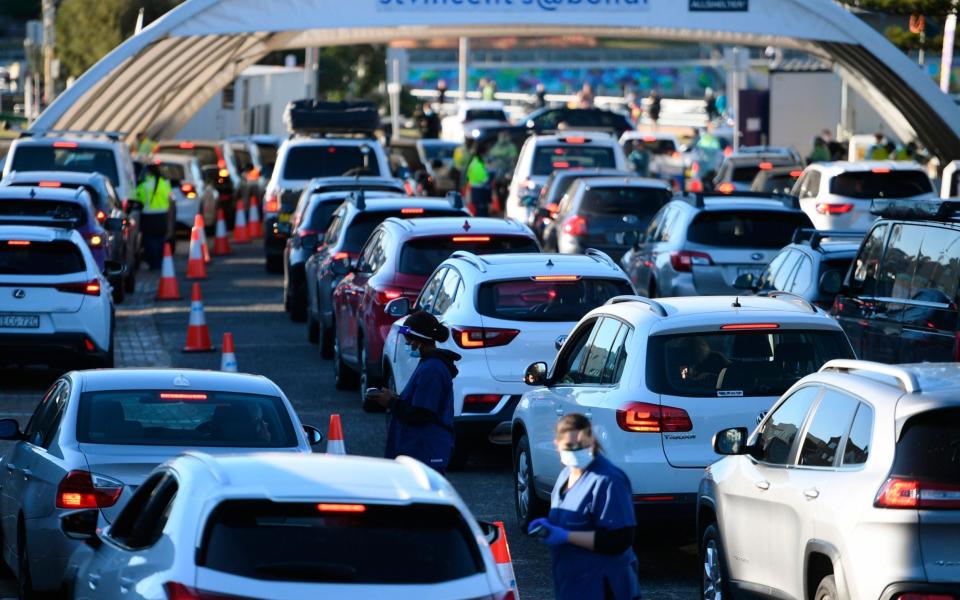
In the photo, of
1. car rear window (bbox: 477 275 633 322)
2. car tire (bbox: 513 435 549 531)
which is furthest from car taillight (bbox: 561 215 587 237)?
car tire (bbox: 513 435 549 531)

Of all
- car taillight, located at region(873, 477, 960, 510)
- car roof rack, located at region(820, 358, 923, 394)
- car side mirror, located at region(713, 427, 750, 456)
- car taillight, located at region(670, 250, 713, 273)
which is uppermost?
car roof rack, located at region(820, 358, 923, 394)

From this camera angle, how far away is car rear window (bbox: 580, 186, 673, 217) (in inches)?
1013

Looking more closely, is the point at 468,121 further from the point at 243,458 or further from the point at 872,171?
the point at 243,458

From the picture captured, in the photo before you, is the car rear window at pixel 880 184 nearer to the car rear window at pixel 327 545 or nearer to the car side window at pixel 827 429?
the car side window at pixel 827 429

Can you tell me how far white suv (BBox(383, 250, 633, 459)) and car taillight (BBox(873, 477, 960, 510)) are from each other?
634 centimetres

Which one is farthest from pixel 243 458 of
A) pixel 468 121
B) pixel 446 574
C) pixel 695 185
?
pixel 468 121

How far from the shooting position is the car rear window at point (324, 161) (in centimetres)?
3017

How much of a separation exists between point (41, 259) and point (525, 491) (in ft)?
25.4

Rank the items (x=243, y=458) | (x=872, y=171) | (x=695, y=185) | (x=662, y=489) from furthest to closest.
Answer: (x=695, y=185), (x=872, y=171), (x=662, y=489), (x=243, y=458)

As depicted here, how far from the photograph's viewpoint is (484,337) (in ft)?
45.9

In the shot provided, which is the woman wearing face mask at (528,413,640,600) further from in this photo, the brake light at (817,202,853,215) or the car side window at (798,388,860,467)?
the brake light at (817,202,853,215)

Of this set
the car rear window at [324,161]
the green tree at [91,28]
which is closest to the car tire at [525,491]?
the car rear window at [324,161]

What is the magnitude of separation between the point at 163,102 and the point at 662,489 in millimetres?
36283

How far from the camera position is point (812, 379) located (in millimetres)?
8664
